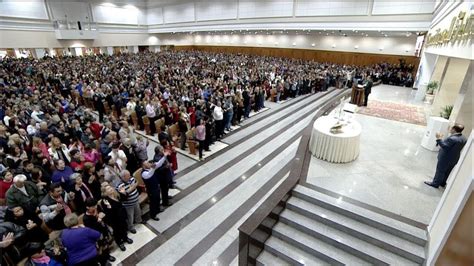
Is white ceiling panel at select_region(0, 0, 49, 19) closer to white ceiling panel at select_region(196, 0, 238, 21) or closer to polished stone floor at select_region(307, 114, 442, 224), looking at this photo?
white ceiling panel at select_region(196, 0, 238, 21)

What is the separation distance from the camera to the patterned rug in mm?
7912

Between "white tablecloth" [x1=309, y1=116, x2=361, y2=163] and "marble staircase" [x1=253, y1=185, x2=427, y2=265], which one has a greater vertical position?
"white tablecloth" [x1=309, y1=116, x2=361, y2=163]

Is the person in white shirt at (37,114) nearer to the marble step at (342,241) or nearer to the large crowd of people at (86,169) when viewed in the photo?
the large crowd of people at (86,169)

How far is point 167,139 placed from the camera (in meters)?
4.92

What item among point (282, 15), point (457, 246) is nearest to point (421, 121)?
point (457, 246)

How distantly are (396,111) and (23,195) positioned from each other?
10712 millimetres

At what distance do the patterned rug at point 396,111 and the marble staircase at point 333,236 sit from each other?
573cm

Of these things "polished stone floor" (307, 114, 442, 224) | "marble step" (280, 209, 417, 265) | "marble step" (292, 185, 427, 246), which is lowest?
"marble step" (280, 209, 417, 265)

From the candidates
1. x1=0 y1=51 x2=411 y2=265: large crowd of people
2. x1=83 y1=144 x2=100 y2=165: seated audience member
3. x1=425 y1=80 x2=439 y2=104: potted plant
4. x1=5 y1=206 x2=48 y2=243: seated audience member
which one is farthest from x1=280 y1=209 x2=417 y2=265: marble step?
x1=425 y1=80 x2=439 y2=104: potted plant

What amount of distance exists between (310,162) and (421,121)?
17.7 feet

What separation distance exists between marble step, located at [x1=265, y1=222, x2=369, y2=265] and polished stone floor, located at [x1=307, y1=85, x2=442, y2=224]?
951mm

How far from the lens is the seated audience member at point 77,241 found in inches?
104

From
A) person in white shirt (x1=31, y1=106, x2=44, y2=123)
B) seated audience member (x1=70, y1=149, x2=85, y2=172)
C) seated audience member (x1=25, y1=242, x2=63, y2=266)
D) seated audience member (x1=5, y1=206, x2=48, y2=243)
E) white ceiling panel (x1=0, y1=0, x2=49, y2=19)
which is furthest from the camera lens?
white ceiling panel (x1=0, y1=0, x2=49, y2=19)

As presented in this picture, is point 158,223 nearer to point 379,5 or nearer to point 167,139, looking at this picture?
point 167,139
